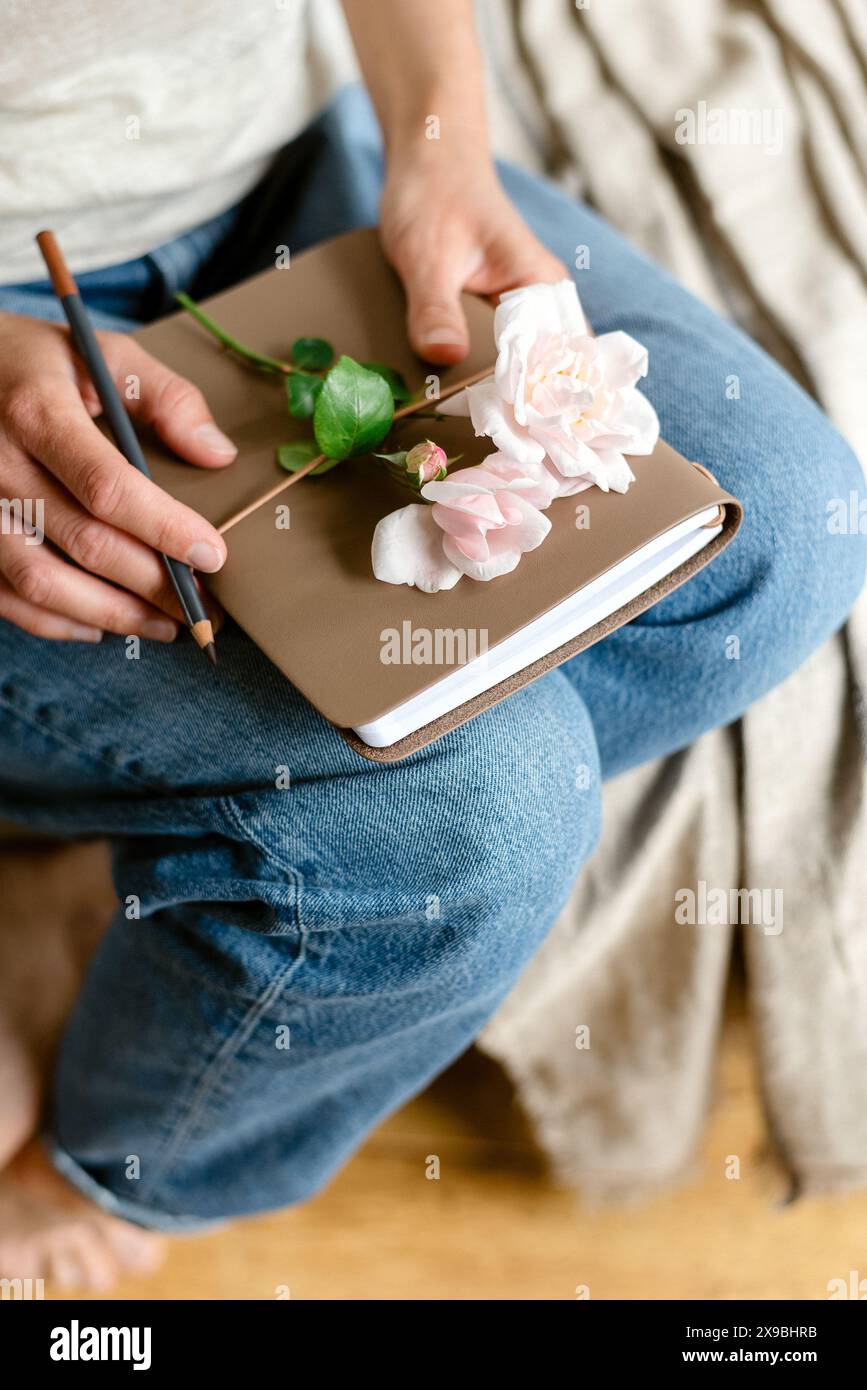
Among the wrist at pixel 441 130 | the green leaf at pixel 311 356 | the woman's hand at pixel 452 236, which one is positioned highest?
the wrist at pixel 441 130

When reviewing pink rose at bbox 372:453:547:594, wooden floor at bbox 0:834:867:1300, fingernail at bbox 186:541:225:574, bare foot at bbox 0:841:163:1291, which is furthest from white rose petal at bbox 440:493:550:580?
bare foot at bbox 0:841:163:1291

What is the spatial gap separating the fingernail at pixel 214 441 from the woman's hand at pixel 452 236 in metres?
0.12

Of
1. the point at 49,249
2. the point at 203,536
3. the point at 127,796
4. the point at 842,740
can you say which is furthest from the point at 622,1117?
the point at 49,249

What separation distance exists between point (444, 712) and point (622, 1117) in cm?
45

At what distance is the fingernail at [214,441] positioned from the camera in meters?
0.53

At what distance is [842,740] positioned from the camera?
0.74 meters

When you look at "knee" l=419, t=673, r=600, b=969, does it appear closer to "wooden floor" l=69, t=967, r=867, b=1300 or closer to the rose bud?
the rose bud

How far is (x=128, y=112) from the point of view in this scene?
2.05ft

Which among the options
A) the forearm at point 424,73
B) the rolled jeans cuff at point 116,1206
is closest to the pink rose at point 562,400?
the forearm at point 424,73

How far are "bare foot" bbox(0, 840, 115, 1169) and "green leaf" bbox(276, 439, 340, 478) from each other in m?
0.55

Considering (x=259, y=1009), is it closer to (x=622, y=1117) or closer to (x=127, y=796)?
(x=127, y=796)

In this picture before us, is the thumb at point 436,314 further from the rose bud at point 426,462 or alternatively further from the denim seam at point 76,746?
the denim seam at point 76,746
